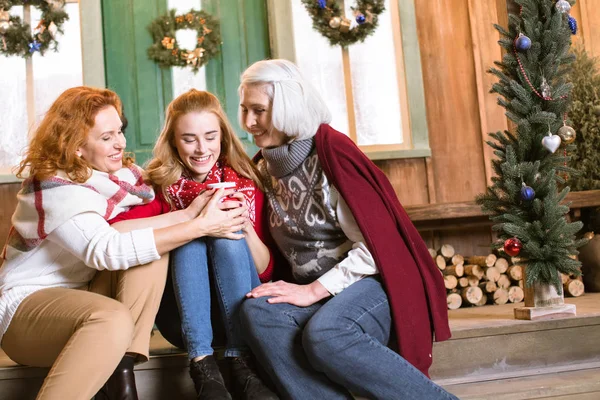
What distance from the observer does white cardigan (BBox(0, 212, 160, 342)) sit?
204cm

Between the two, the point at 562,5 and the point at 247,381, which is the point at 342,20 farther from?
the point at 247,381

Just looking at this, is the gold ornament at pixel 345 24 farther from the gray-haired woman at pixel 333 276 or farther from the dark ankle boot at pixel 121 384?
the dark ankle boot at pixel 121 384

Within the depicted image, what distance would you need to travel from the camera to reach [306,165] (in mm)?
2232

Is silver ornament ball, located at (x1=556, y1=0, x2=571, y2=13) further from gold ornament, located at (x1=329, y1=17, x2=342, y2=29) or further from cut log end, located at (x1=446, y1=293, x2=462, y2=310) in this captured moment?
gold ornament, located at (x1=329, y1=17, x2=342, y2=29)

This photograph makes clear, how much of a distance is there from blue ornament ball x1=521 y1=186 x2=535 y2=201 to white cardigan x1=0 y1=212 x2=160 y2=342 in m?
1.57

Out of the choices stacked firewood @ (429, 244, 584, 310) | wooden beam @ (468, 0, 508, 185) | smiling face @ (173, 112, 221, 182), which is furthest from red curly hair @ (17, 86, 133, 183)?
wooden beam @ (468, 0, 508, 185)

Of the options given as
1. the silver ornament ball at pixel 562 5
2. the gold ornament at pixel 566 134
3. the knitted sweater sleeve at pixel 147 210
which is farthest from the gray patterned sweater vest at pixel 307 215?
the silver ornament ball at pixel 562 5

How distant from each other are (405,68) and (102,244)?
295cm

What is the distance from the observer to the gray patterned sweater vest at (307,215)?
86.5 inches

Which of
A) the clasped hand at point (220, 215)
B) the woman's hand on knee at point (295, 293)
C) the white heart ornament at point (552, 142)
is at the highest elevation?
the white heart ornament at point (552, 142)

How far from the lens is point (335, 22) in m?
4.41

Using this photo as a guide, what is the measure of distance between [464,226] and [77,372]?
2984 millimetres

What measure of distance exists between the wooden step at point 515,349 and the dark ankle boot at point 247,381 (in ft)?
2.70

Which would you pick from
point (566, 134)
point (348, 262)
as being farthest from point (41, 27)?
point (566, 134)
